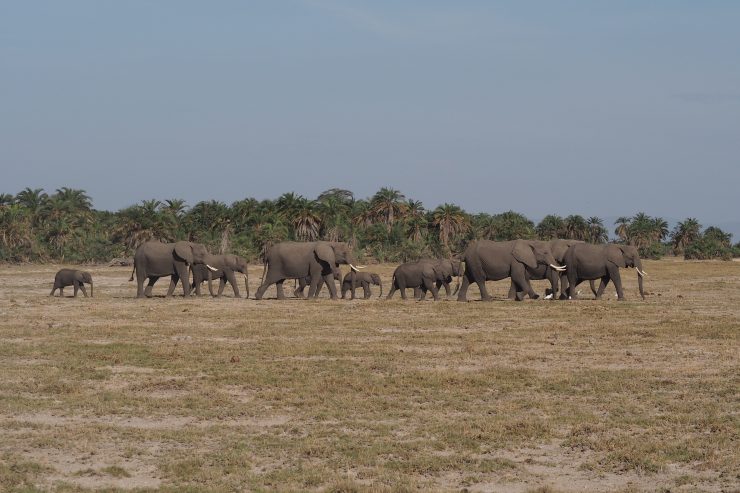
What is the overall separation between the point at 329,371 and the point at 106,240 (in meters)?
61.7

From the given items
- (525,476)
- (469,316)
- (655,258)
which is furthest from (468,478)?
(655,258)

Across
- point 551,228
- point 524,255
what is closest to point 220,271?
point 524,255

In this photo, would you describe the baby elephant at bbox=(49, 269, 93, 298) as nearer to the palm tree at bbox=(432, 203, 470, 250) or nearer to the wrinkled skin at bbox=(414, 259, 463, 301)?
the wrinkled skin at bbox=(414, 259, 463, 301)

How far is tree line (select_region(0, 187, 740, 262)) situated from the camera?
75.2m

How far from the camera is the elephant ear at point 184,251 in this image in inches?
1455

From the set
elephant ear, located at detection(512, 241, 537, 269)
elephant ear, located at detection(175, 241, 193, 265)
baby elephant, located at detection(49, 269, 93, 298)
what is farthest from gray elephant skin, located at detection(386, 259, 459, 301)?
baby elephant, located at detection(49, 269, 93, 298)

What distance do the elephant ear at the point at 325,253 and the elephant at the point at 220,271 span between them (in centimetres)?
362

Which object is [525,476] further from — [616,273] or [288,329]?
[616,273]

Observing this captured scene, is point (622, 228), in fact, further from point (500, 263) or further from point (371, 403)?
point (371, 403)

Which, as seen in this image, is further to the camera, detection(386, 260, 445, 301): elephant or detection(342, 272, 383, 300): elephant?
detection(342, 272, 383, 300): elephant

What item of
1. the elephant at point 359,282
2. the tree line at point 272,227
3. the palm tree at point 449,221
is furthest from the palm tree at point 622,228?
the elephant at point 359,282

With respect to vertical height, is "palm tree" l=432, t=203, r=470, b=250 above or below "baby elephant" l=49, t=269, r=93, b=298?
above

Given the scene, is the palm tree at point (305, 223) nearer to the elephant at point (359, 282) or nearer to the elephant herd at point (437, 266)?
the elephant at point (359, 282)

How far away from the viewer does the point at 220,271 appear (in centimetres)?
3919
